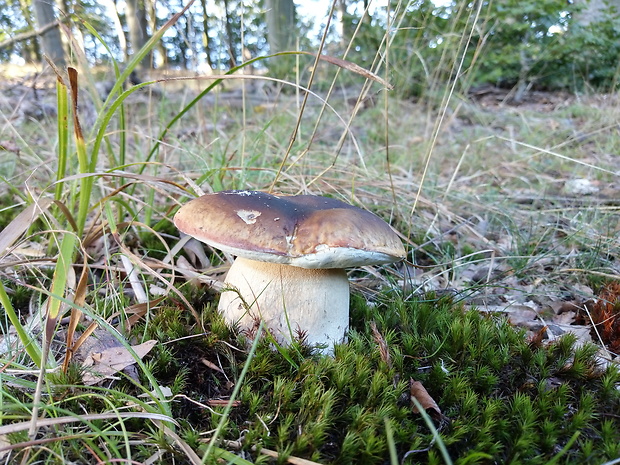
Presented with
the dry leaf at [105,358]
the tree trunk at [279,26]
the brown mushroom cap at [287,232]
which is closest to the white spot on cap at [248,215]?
the brown mushroom cap at [287,232]

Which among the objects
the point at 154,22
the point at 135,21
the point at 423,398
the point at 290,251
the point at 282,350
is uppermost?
the point at 135,21

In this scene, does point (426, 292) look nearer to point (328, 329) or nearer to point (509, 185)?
point (328, 329)

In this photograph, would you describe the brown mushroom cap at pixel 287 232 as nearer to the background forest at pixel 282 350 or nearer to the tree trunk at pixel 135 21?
the background forest at pixel 282 350

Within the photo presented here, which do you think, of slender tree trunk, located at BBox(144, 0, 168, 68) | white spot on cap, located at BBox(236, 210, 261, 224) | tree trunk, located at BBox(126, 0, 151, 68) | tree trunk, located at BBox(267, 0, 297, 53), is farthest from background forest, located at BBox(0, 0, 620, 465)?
tree trunk, located at BBox(267, 0, 297, 53)

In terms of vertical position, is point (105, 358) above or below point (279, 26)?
below

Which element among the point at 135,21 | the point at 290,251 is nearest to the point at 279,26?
the point at 135,21

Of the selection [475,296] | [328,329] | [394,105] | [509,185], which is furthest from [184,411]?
[394,105]

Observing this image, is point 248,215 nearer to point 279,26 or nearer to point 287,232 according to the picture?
point 287,232

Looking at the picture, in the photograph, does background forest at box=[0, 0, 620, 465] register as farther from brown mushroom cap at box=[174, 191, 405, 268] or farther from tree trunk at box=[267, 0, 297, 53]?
tree trunk at box=[267, 0, 297, 53]
